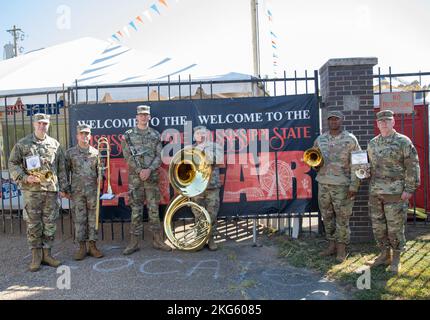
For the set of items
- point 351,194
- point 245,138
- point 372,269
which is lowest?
point 372,269

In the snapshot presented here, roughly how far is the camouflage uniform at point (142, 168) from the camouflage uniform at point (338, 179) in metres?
2.34

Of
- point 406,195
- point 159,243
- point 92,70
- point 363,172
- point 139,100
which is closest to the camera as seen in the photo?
point 406,195

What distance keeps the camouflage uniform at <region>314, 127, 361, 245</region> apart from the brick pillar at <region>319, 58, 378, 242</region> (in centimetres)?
75

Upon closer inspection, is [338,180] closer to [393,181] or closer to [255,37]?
[393,181]

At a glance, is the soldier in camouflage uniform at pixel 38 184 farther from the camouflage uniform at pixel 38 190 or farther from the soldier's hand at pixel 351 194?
the soldier's hand at pixel 351 194

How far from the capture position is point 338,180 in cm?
503

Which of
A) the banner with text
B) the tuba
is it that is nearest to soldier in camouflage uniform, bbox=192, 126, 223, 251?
the tuba

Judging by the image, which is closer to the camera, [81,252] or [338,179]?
[338,179]

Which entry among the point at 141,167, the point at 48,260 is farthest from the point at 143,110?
the point at 48,260

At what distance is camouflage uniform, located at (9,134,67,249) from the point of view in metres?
4.95

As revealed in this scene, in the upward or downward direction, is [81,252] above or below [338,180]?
below

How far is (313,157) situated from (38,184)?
3676 millimetres

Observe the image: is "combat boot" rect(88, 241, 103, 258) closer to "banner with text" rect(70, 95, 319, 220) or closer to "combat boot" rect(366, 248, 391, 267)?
"banner with text" rect(70, 95, 319, 220)

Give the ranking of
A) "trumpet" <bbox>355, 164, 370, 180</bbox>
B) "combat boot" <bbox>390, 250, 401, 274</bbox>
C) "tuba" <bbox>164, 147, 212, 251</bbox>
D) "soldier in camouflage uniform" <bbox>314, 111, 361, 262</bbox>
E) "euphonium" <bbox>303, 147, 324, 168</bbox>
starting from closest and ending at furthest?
"combat boot" <bbox>390, 250, 401, 274</bbox> < "trumpet" <bbox>355, 164, 370, 180</bbox> < "soldier in camouflage uniform" <bbox>314, 111, 361, 262</bbox> < "euphonium" <bbox>303, 147, 324, 168</bbox> < "tuba" <bbox>164, 147, 212, 251</bbox>
